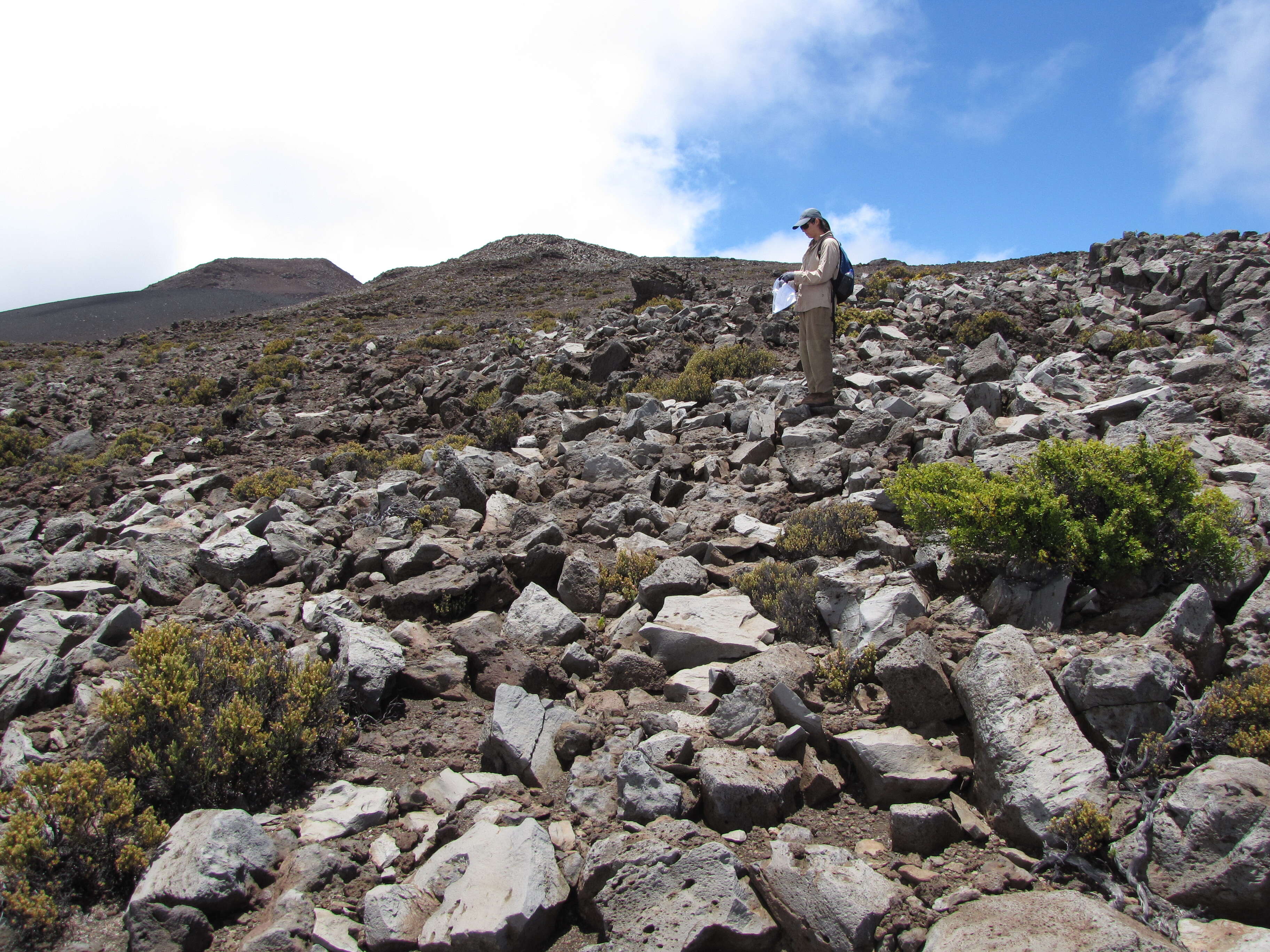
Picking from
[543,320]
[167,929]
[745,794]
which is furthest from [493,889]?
[543,320]

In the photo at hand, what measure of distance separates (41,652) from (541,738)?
374 centimetres

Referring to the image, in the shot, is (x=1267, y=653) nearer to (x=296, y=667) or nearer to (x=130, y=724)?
(x=296, y=667)

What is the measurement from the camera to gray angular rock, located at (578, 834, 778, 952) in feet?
8.66

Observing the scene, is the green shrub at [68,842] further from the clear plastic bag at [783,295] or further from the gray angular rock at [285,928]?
the clear plastic bag at [783,295]

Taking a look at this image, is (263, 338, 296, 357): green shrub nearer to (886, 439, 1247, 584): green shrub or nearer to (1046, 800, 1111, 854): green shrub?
(886, 439, 1247, 584): green shrub

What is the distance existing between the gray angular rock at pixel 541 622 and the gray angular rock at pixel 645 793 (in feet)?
5.53

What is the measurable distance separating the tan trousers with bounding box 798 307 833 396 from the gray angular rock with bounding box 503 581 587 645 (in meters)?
4.50

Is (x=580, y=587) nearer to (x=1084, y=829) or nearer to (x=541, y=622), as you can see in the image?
(x=541, y=622)

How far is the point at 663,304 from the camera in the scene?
53.7 ft

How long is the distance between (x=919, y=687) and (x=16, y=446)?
46.9 ft

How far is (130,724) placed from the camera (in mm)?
3578

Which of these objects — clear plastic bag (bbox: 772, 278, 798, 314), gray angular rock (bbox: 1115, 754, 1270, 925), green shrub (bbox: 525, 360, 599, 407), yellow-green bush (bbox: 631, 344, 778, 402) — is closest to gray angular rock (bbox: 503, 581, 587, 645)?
gray angular rock (bbox: 1115, 754, 1270, 925)

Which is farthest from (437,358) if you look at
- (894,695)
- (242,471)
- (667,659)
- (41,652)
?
(894,695)

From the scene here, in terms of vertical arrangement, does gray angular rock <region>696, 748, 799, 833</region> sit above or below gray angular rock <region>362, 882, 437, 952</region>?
above
